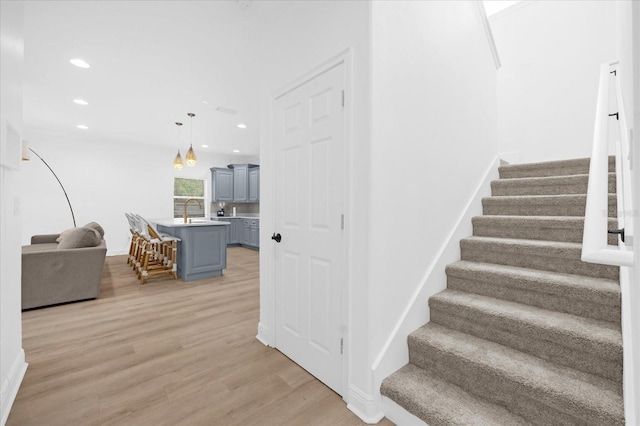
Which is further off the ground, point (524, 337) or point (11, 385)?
point (524, 337)

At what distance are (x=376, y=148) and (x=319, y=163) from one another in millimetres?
469

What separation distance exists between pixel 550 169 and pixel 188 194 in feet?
26.9

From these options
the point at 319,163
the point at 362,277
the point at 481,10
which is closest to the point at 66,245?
the point at 319,163

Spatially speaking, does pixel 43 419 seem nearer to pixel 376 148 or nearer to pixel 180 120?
pixel 376 148

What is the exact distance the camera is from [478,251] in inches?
88.9

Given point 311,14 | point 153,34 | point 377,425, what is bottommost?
point 377,425

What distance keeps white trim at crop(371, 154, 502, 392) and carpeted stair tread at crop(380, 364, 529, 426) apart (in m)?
0.08

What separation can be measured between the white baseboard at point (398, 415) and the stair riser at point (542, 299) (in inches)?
37.3

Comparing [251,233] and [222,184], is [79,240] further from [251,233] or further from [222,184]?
[222,184]

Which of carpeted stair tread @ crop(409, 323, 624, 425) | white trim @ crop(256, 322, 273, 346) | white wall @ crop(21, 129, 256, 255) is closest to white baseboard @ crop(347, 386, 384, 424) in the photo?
carpeted stair tread @ crop(409, 323, 624, 425)

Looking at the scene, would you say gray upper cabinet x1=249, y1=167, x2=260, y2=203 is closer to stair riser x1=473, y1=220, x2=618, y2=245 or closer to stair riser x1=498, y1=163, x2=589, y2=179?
stair riser x1=498, y1=163, x2=589, y2=179

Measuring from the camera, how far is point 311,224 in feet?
6.59

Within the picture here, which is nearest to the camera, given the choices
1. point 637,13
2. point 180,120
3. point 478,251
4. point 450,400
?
point 637,13

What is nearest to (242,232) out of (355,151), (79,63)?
(79,63)
